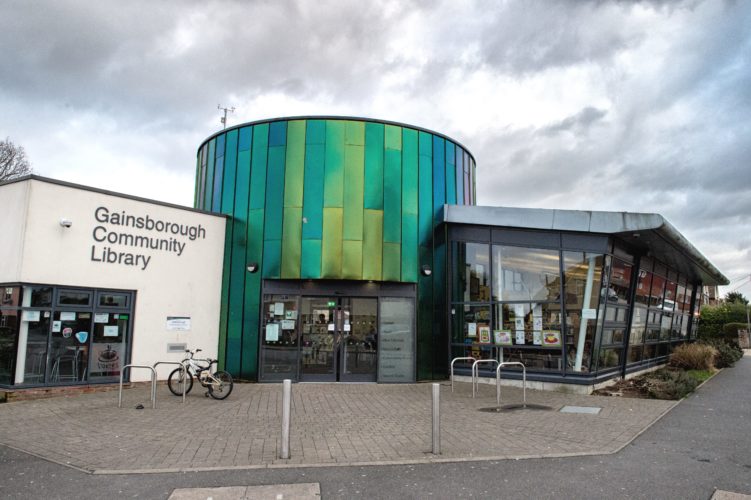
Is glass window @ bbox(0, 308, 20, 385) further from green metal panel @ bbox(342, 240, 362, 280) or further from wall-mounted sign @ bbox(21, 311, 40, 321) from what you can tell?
green metal panel @ bbox(342, 240, 362, 280)

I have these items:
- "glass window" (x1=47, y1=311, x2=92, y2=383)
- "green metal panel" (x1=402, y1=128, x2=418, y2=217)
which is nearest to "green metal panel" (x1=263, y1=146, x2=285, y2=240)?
"green metal panel" (x1=402, y1=128, x2=418, y2=217)

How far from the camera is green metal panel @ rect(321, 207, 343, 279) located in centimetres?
1409

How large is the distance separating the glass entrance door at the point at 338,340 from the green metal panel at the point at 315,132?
168 inches

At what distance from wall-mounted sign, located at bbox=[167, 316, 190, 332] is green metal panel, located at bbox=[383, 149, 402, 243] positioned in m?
5.62

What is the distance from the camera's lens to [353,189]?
47.6 feet

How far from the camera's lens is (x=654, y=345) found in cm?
1842

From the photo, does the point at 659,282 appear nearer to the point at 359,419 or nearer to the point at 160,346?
the point at 359,419

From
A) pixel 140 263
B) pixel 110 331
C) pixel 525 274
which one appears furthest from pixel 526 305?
pixel 110 331

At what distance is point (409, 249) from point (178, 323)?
6.36 meters

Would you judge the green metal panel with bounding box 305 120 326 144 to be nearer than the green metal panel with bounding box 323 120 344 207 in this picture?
No

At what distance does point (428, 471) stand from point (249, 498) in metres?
2.08

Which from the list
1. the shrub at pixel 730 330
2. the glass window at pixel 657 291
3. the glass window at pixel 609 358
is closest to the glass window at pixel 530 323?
the glass window at pixel 609 358

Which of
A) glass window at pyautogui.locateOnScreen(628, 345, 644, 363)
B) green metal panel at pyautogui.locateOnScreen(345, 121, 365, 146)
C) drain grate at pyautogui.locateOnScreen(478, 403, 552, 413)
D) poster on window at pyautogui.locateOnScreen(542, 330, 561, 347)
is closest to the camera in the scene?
drain grate at pyautogui.locateOnScreen(478, 403, 552, 413)

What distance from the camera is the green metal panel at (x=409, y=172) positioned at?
15.0 m
